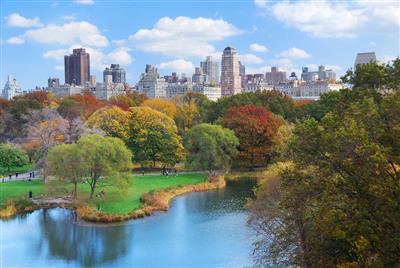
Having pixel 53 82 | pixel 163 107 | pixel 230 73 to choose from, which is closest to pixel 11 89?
pixel 53 82

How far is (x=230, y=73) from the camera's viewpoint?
5979 inches

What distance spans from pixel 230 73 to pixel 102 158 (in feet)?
421

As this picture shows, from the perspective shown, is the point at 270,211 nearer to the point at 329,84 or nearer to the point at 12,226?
the point at 12,226

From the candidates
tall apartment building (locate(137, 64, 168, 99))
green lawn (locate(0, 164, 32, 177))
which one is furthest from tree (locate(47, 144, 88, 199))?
tall apartment building (locate(137, 64, 168, 99))

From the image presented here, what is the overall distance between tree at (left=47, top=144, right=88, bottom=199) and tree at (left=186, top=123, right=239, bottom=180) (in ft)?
33.9

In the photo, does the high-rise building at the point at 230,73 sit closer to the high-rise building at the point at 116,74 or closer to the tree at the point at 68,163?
the high-rise building at the point at 116,74

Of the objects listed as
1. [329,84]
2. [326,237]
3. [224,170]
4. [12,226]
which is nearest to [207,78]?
[329,84]

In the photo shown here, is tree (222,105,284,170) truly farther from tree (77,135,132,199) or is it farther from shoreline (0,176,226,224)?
tree (77,135,132,199)

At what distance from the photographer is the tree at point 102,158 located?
83.9ft

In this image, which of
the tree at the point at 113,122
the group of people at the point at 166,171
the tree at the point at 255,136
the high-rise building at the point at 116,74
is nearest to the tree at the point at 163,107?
the tree at the point at 113,122

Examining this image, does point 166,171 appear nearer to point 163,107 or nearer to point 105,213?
point 105,213

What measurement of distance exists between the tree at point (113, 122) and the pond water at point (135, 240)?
37.8ft

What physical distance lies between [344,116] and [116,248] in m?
11.5

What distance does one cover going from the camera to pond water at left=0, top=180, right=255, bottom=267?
1898 cm
